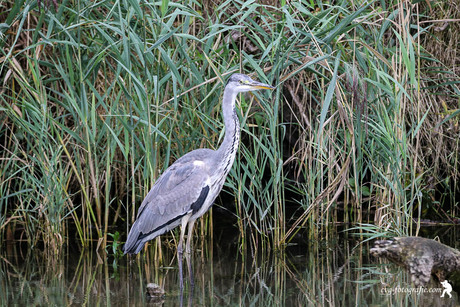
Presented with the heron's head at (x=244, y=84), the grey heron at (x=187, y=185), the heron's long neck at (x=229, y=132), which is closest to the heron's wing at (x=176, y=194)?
the grey heron at (x=187, y=185)

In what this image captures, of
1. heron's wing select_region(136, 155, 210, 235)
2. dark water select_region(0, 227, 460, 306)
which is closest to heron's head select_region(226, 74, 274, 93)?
heron's wing select_region(136, 155, 210, 235)

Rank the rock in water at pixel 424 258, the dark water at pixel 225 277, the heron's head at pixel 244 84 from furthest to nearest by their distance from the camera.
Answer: the heron's head at pixel 244 84, the dark water at pixel 225 277, the rock in water at pixel 424 258

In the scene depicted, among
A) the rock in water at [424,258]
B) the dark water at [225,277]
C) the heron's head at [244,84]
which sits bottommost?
the dark water at [225,277]

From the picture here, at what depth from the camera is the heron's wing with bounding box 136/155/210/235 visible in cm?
484

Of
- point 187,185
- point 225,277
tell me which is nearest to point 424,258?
point 225,277

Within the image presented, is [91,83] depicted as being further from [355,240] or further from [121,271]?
[355,240]

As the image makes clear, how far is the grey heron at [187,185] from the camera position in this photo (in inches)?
191

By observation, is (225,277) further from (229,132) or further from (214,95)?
(214,95)

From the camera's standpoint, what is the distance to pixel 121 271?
16.6 ft

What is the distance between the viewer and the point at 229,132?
4859mm

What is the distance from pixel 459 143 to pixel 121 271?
10.8ft

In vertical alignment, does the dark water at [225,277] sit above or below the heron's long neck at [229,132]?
below

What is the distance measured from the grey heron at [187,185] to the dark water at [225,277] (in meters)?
0.33

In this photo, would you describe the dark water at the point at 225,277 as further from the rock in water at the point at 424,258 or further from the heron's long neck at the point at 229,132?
the heron's long neck at the point at 229,132
